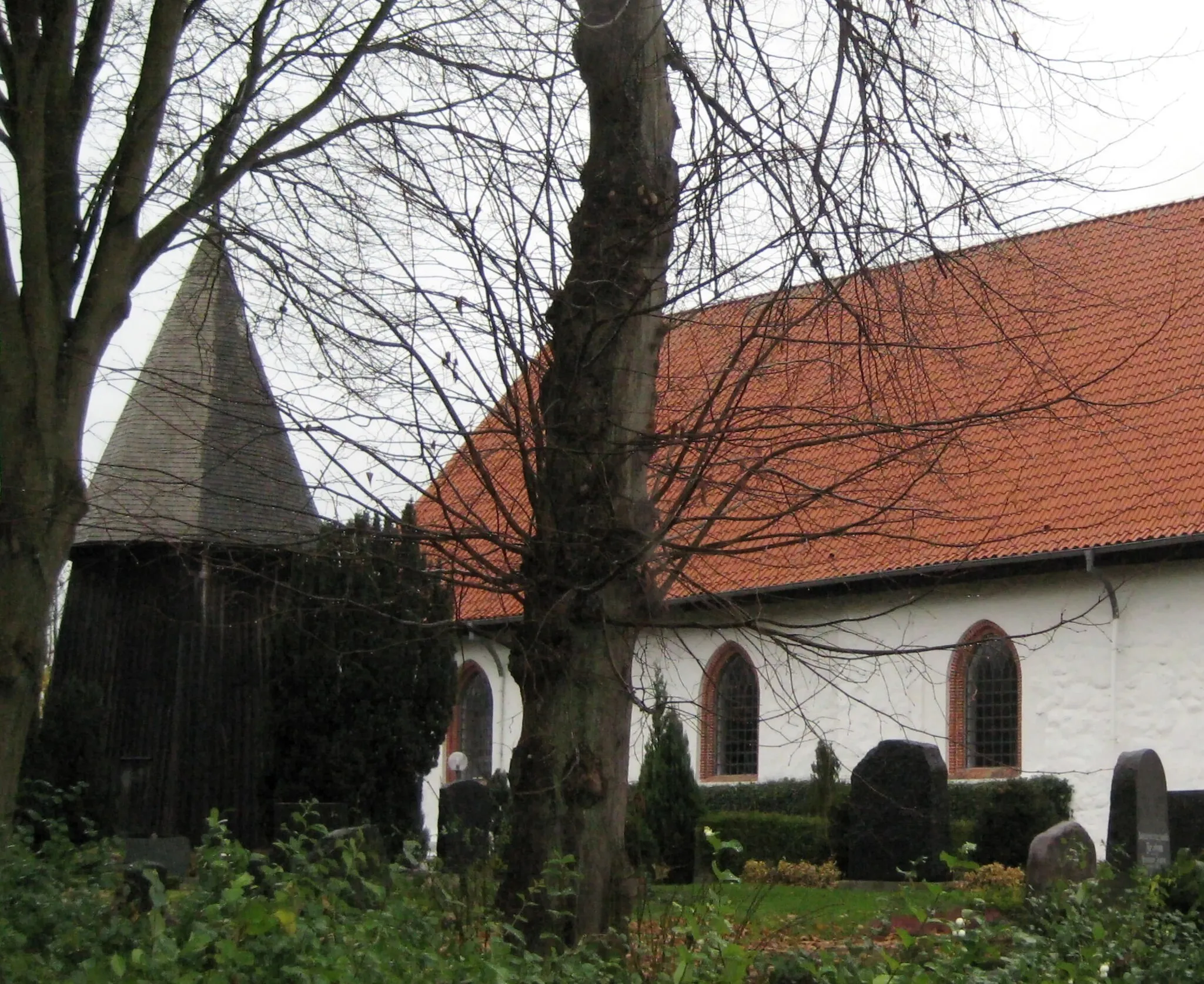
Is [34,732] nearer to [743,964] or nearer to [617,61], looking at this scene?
[617,61]

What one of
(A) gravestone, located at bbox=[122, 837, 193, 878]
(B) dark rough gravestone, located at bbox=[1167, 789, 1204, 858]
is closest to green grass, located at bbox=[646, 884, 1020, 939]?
(B) dark rough gravestone, located at bbox=[1167, 789, 1204, 858]

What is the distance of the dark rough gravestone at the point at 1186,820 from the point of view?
1061 centimetres

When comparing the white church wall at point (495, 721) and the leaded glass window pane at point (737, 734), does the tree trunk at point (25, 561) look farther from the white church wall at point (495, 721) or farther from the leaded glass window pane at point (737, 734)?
the white church wall at point (495, 721)

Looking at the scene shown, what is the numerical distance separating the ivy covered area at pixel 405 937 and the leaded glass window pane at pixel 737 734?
13.0m

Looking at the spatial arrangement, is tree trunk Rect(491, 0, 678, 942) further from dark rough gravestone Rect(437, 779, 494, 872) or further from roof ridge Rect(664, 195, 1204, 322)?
dark rough gravestone Rect(437, 779, 494, 872)

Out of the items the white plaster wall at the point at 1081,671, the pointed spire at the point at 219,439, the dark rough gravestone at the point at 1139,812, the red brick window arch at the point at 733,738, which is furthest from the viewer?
the red brick window arch at the point at 733,738

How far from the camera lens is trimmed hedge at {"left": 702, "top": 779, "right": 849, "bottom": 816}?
18.1 metres

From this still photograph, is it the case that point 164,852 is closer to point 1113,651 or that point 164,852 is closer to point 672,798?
point 672,798

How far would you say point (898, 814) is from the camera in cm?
1312

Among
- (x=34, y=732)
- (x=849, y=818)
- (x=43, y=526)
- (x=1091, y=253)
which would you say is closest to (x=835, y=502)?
(x=43, y=526)

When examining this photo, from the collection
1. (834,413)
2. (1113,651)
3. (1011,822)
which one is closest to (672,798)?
A: (1011,822)

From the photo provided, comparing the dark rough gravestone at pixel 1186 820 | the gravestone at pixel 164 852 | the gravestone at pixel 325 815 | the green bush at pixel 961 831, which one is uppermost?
the dark rough gravestone at pixel 1186 820

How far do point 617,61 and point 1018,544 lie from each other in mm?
11573

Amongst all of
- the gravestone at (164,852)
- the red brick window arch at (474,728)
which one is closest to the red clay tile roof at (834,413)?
the gravestone at (164,852)
